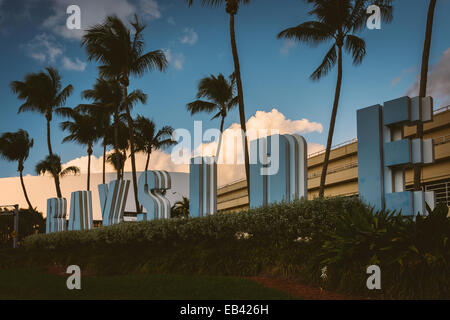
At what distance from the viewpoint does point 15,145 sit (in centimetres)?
4097

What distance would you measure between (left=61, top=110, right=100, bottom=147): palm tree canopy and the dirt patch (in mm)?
28873

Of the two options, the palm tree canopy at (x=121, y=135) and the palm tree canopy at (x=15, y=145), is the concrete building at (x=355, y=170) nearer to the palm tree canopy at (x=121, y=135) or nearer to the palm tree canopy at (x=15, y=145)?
the palm tree canopy at (x=121, y=135)

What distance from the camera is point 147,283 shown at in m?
9.20

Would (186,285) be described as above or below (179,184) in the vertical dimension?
below

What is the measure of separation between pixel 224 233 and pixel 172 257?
4.82ft

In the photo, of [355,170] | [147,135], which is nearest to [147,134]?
[147,135]

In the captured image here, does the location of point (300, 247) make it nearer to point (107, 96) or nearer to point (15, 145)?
point (107, 96)

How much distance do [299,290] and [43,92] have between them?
26590 mm

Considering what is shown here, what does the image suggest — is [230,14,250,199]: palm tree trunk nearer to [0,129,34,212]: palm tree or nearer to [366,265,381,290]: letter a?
[366,265,381,290]: letter a

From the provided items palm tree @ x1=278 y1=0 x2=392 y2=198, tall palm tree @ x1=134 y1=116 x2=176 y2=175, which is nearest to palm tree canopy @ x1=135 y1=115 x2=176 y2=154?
tall palm tree @ x1=134 y1=116 x2=176 y2=175

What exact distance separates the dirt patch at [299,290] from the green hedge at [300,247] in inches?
7.4

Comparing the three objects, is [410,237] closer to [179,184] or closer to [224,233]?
[224,233]
